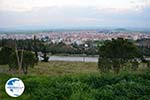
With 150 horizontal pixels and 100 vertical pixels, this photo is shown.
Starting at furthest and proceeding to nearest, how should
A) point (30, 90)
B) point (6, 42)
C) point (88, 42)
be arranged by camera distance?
point (88, 42) → point (6, 42) → point (30, 90)

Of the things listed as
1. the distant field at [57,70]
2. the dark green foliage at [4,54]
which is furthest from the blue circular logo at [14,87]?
the dark green foliage at [4,54]

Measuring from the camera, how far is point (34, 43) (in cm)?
3378

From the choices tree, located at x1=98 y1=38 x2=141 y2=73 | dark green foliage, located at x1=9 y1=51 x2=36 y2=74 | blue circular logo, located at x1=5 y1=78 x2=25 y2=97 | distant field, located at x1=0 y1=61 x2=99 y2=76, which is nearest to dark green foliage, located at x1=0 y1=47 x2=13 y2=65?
distant field, located at x1=0 y1=61 x2=99 y2=76

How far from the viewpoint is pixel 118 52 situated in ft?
59.8

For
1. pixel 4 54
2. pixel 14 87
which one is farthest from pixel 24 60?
pixel 14 87

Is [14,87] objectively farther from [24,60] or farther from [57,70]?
[57,70]

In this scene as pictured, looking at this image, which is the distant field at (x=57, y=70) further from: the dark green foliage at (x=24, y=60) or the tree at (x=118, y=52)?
the tree at (x=118, y=52)

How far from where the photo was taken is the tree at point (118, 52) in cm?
1809

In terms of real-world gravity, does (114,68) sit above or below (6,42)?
below

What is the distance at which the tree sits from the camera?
1809 cm

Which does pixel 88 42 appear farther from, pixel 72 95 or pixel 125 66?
pixel 72 95

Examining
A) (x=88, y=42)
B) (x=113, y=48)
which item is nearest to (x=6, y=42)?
(x=113, y=48)

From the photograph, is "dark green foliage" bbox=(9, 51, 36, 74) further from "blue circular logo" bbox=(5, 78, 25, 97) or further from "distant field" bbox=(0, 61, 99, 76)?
"blue circular logo" bbox=(5, 78, 25, 97)

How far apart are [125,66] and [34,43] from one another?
54.3 ft
